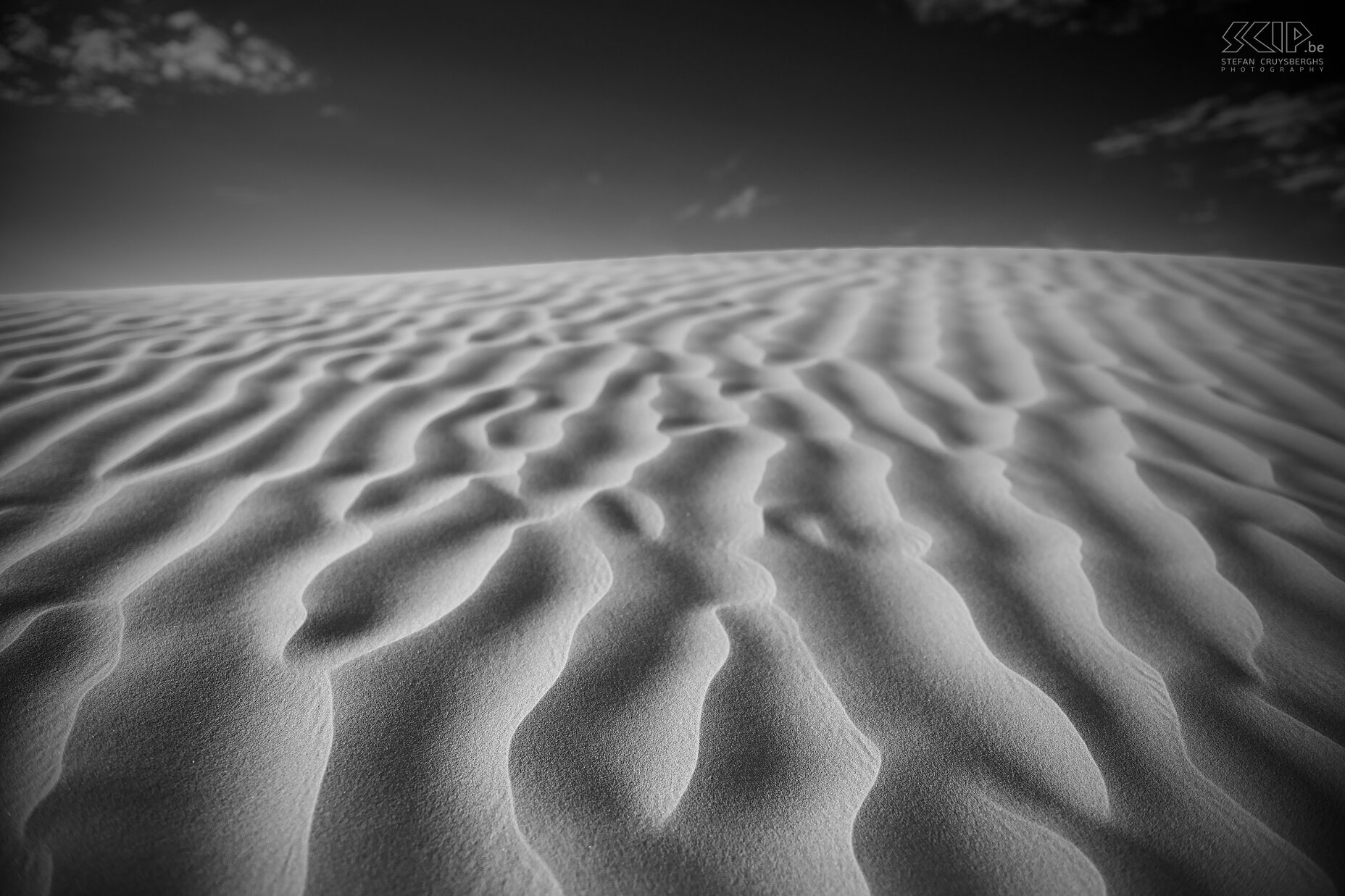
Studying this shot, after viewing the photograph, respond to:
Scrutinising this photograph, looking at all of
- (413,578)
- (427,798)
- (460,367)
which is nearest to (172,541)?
(413,578)

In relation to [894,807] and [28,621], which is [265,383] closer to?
[28,621]

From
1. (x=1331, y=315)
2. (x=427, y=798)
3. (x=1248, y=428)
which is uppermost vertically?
(x=427, y=798)

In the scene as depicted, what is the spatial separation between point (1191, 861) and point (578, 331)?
8.65ft

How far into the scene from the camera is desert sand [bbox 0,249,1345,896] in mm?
727

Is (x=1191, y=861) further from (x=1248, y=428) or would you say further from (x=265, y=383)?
(x=265, y=383)

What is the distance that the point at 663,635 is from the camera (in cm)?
102

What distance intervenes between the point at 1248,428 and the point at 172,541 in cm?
283

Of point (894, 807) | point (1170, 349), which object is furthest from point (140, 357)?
point (1170, 349)

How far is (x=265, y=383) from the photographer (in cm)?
210

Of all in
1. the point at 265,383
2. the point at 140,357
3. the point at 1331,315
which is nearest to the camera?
the point at 265,383

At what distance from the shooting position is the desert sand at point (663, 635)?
0.73 metres

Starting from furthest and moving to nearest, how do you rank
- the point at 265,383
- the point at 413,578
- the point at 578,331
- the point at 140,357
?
the point at 578,331 < the point at 140,357 < the point at 265,383 < the point at 413,578

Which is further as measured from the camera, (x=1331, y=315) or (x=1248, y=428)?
(x=1331, y=315)

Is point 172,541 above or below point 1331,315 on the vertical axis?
above
